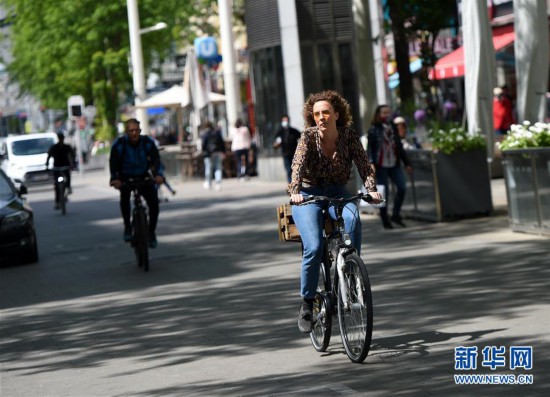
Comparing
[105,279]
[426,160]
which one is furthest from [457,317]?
[426,160]

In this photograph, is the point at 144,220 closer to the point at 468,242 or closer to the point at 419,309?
the point at 468,242

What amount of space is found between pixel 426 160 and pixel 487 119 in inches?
116

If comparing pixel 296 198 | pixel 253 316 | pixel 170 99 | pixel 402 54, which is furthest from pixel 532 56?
pixel 170 99

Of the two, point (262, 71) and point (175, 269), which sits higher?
point (262, 71)

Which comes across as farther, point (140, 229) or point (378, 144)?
point (378, 144)

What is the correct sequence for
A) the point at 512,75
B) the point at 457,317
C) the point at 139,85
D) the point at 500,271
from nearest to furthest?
the point at 457,317 < the point at 500,271 < the point at 512,75 < the point at 139,85

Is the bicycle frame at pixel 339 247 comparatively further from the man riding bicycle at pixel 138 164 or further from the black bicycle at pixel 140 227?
the man riding bicycle at pixel 138 164

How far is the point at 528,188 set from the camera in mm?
15797

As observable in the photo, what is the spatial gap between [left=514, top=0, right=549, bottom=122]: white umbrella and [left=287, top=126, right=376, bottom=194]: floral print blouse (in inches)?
386

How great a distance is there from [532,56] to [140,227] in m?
5.93

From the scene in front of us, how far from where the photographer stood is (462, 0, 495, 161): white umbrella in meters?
21.1

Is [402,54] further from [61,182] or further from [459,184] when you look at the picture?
[459,184]

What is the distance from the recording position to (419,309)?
1092cm

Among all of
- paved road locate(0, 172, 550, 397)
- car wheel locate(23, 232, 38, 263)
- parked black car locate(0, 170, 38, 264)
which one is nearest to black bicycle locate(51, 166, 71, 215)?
paved road locate(0, 172, 550, 397)
